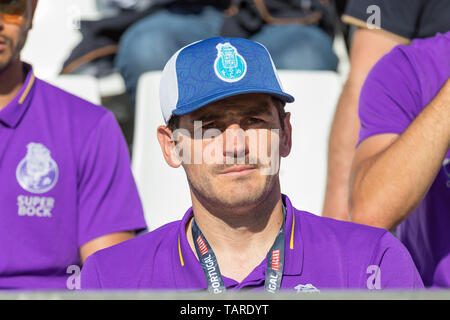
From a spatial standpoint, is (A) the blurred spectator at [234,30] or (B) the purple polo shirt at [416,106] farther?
(A) the blurred spectator at [234,30]

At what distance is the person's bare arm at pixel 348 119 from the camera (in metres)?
2.68

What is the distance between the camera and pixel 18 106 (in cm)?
258

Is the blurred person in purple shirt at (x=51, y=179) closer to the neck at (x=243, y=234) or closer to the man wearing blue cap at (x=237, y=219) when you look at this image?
the man wearing blue cap at (x=237, y=219)

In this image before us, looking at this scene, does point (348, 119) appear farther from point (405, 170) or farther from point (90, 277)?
point (90, 277)

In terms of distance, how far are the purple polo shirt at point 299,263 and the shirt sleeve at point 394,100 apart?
0.60m

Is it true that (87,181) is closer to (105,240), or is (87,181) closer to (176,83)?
(105,240)

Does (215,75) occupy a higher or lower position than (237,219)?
higher

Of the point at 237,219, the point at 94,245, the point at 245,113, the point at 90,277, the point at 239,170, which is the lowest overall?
the point at 94,245

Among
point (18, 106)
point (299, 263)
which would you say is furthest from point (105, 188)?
point (299, 263)

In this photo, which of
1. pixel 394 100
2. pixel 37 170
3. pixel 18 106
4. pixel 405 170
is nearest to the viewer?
pixel 405 170

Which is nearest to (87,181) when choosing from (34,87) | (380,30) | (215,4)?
(34,87)

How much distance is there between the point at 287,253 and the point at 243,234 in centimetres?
10

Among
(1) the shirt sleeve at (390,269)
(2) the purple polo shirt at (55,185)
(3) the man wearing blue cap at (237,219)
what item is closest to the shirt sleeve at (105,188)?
(2) the purple polo shirt at (55,185)
